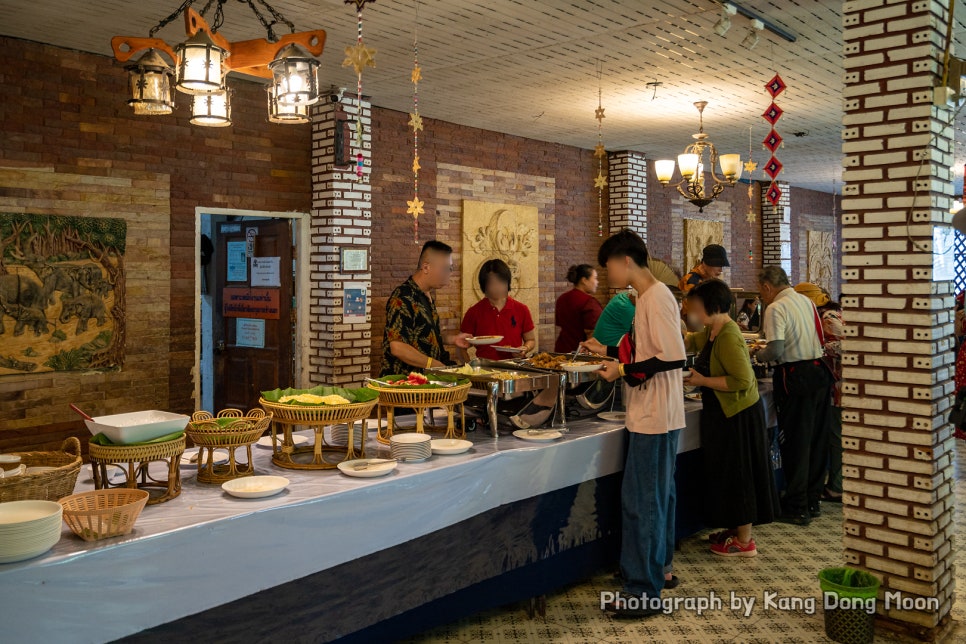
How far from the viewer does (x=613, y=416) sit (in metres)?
4.84

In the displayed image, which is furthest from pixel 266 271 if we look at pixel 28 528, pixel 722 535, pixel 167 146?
pixel 28 528

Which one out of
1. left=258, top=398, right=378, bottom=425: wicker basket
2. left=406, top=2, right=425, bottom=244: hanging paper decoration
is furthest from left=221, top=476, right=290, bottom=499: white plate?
left=406, top=2, right=425, bottom=244: hanging paper decoration

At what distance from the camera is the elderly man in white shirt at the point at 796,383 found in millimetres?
5629

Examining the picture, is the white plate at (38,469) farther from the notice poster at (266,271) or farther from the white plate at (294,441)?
the notice poster at (266,271)

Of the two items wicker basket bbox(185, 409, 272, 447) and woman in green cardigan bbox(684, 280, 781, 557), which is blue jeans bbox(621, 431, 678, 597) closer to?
woman in green cardigan bbox(684, 280, 781, 557)

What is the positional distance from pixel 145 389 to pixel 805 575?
523 centimetres

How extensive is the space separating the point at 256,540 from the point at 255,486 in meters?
0.27

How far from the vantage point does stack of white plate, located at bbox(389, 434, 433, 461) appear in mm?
3613

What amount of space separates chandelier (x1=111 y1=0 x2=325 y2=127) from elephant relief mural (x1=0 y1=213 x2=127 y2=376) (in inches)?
105

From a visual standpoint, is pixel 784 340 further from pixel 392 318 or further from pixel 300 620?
pixel 300 620

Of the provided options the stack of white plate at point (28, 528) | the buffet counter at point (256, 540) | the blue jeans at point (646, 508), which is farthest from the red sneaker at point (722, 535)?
the stack of white plate at point (28, 528)

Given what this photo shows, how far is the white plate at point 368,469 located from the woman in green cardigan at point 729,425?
2214 mm

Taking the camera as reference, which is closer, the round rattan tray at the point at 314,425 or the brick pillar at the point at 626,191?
the round rattan tray at the point at 314,425

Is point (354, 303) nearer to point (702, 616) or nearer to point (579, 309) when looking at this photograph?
point (579, 309)
